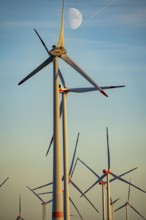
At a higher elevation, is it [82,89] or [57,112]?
[82,89]

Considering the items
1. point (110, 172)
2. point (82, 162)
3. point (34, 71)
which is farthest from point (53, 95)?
point (110, 172)

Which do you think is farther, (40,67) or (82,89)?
(82,89)

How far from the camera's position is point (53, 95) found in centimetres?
4900

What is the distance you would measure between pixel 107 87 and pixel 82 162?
3405 centimetres

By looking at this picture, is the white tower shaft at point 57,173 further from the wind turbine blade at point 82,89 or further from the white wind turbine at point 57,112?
the wind turbine blade at point 82,89

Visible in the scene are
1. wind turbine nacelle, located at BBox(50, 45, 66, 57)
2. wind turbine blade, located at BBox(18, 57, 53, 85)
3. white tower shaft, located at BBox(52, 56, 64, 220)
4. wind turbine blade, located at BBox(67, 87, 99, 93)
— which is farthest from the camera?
wind turbine blade, located at BBox(67, 87, 99, 93)

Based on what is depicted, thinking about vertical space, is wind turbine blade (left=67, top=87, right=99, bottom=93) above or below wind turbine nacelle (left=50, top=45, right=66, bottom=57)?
below

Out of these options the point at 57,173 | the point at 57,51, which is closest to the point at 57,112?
the point at 57,173

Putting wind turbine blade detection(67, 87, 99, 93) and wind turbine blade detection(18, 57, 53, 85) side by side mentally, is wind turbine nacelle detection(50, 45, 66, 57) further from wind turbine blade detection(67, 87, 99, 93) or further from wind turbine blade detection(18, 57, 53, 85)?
wind turbine blade detection(67, 87, 99, 93)

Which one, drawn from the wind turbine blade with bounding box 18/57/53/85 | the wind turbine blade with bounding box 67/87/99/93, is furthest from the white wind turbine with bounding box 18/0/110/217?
the wind turbine blade with bounding box 67/87/99/93

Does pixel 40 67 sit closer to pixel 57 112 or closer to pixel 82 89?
pixel 82 89

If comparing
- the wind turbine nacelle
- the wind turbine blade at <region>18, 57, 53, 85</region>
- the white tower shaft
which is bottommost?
the white tower shaft

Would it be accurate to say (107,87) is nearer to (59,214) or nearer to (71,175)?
(59,214)

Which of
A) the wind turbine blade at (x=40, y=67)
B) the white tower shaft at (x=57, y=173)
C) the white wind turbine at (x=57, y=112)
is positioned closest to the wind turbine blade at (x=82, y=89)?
the white wind turbine at (x=57, y=112)
